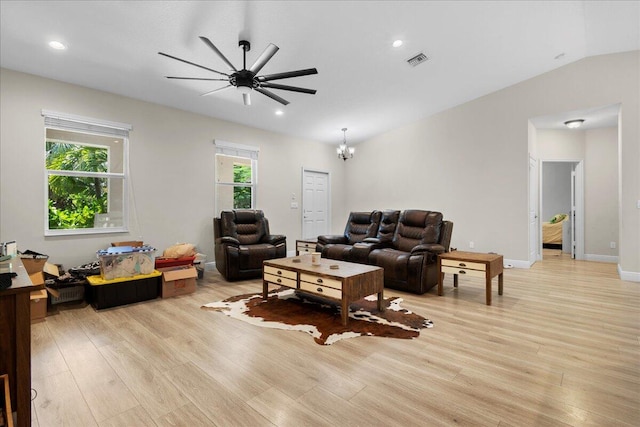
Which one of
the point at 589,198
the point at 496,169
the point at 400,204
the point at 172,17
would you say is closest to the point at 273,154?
the point at 400,204

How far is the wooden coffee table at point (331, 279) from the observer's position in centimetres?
283

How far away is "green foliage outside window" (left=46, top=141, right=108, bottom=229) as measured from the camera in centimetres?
397

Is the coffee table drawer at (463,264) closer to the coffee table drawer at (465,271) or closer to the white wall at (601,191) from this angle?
the coffee table drawer at (465,271)

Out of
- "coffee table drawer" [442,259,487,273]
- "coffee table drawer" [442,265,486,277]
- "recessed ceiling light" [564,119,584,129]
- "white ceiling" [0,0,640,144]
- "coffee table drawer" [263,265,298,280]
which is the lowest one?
"coffee table drawer" [442,265,486,277]

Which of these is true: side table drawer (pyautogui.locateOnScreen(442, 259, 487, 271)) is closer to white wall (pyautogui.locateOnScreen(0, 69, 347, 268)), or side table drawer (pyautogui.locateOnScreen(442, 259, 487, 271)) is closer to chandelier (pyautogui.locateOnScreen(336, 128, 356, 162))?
chandelier (pyautogui.locateOnScreen(336, 128, 356, 162))

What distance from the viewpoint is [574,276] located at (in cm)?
482

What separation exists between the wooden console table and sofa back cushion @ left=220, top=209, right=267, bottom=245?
364 centimetres

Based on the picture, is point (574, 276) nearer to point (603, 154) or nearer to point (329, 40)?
point (603, 154)

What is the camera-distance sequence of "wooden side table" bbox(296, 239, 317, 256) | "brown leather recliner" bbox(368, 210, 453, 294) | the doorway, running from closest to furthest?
"brown leather recliner" bbox(368, 210, 453, 294), "wooden side table" bbox(296, 239, 317, 256), the doorway

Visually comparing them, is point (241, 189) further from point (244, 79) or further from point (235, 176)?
point (244, 79)

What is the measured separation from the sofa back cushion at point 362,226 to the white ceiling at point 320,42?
6.80 ft

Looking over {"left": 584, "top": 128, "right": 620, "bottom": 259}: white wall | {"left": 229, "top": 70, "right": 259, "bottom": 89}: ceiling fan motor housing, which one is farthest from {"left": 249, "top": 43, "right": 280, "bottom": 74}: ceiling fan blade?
{"left": 584, "top": 128, "right": 620, "bottom": 259}: white wall

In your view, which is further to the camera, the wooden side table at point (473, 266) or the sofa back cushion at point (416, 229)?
the sofa back cushion at point (416, 229)

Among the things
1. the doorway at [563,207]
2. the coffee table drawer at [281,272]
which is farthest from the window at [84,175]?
the doorway at [563,207]
